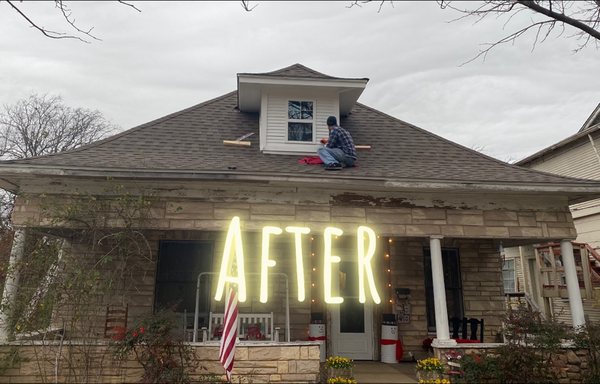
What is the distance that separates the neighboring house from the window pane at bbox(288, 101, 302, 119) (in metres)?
9.04

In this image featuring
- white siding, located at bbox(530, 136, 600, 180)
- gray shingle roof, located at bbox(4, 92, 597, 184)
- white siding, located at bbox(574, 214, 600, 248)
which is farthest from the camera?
white siding, located at bbox(530, 136, 600, 180)

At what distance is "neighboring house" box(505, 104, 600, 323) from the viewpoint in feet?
40.8

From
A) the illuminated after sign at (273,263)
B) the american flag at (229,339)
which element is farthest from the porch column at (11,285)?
the american flag at (229,339)

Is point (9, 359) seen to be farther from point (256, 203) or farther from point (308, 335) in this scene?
point (308, 335)

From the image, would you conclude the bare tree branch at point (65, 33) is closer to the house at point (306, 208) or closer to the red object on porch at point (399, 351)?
the house at point (306, 208)

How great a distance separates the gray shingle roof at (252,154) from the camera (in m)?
7.02

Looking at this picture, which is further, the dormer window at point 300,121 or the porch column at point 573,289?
the dormer window at point 300,121

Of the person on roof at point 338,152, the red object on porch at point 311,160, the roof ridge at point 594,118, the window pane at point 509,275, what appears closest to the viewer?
the person on roof at point 338,152

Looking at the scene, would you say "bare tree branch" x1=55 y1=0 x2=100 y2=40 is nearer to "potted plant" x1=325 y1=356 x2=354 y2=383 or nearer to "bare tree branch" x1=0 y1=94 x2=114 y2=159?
"potted plant" x1=325 y1=356 x2=354 y2=383

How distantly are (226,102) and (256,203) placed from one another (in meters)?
4.63

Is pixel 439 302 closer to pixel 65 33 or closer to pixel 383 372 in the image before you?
pixel 383 372

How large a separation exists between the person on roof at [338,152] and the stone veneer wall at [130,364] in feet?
10.5

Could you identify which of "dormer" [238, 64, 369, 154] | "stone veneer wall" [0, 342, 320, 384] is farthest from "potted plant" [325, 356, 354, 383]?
"dormer" [238, 64, 369, 154]

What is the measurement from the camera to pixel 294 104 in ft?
30.6
